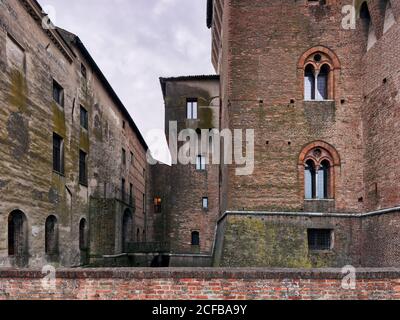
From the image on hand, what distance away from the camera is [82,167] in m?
16.5

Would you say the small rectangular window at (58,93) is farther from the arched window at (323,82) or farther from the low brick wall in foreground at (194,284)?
the arched window at (323,82)

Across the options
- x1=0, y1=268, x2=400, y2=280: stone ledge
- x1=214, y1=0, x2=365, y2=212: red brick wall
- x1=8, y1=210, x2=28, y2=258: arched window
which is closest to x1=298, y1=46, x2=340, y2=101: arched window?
x1=214, y1=0, x2=365, y2=212: red brick wall

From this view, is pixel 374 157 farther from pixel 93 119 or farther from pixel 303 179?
pixel 93 119

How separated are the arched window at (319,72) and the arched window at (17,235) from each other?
416 inches

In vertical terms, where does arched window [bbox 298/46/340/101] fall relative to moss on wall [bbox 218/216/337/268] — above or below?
above

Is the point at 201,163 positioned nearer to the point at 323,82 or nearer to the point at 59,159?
the point at 59,159

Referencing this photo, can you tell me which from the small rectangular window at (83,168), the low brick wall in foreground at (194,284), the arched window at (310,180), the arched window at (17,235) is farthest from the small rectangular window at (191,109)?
the low brick wall in foreground at (194,284)

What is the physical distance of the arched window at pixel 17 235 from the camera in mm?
10578

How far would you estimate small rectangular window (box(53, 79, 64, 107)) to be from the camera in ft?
44.8

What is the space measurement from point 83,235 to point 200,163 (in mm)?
9151

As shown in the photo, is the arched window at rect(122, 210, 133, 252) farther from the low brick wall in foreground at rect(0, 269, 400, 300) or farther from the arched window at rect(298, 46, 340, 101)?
the low brick wall in foreground at rect(0, 269, 400, 300)

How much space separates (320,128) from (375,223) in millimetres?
3687

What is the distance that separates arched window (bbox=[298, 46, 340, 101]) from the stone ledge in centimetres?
803

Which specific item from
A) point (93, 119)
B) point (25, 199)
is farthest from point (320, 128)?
point (93, 119)
